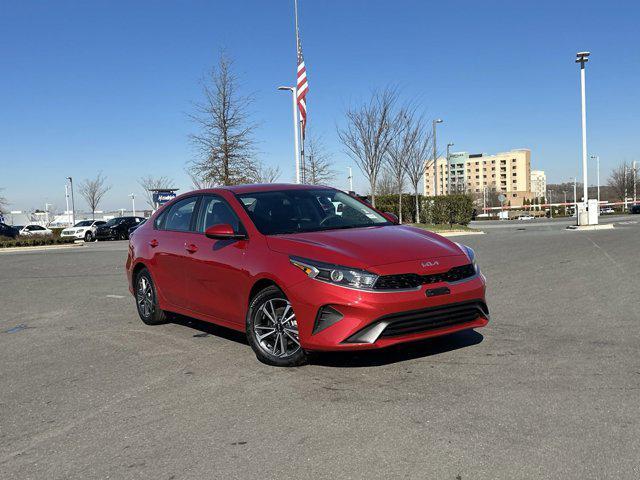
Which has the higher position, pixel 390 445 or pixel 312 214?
pixel 312 214

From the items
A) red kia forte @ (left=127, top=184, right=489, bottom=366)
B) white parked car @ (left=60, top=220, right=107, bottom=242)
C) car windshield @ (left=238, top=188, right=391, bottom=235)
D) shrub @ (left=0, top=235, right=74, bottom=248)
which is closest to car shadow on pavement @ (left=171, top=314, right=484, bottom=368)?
red kia forte @ (left=127, top=184, right=489, bottom=366)

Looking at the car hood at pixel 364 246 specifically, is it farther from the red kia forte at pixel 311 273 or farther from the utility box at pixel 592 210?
the utility box at pixel 592 210

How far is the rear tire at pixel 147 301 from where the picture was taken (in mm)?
7083

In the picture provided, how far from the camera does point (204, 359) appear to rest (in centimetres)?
553

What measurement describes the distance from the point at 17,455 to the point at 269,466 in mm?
1522

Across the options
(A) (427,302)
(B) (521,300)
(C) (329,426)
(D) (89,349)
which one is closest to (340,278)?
(A) (427,302)

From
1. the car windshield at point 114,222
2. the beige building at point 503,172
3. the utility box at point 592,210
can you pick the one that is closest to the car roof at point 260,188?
the utility box at point 592,210

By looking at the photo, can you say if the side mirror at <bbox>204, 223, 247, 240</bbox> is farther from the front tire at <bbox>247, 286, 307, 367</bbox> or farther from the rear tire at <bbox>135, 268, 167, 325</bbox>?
the rear tire at <bbox>135, 268, 167, 325</bbox>

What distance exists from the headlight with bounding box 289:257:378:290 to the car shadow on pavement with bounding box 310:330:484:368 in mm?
812

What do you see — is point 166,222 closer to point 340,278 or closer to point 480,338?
point 340,278

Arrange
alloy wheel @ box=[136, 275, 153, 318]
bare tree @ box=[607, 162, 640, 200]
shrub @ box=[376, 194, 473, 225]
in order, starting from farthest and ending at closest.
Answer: bare tree @ box=[607, 162, 640, 200] < shrub @ box=[376, 194, 473, 225] < alloy wheel @ box=[136, 275, 153, 318]

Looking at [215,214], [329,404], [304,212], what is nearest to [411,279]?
[329,404]

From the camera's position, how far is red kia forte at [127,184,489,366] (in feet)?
15.2

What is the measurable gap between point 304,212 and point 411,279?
1.62m
